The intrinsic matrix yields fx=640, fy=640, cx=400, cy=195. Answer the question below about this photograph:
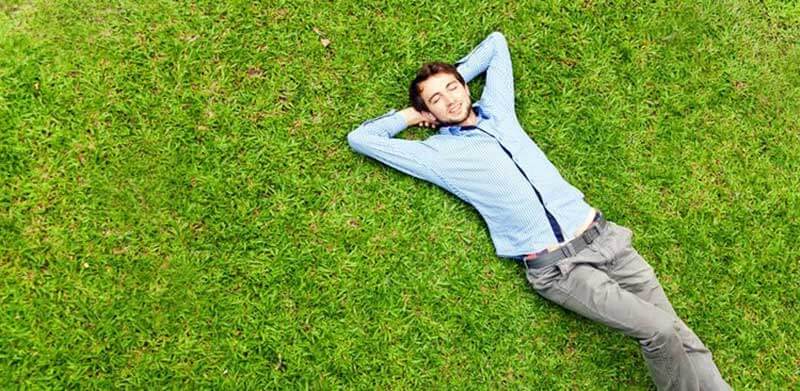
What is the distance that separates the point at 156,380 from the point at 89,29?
215 cm

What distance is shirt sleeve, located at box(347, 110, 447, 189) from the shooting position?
385 cm

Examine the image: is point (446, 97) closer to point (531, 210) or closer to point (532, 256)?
point (531, 210)

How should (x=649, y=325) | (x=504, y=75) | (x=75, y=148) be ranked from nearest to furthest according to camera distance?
1. (x=649, y=325)
2. (x=75, y=148)
3. (x=504, y=75)

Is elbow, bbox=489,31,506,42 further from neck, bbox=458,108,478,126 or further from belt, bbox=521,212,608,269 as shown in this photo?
belt, bbox=521,212,608,269

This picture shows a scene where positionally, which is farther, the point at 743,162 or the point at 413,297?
the point at 743,162

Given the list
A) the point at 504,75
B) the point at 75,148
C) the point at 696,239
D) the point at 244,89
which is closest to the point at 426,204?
the point at 504,75

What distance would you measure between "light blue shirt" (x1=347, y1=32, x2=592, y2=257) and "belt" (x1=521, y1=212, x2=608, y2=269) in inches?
1.8

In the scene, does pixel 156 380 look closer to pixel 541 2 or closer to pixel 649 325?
pixel 649 325

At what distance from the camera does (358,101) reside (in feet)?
13.3

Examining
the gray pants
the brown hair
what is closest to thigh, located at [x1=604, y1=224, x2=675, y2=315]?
the gray pants

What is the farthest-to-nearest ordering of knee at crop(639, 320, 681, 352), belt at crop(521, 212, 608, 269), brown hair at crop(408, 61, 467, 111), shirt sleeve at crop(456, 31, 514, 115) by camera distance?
shirt sleeve at crop(456, 31, 514, 115)
brown hair at crop(408, 61, 467, 111)
belt at crop(521, 212, 608, 269)
knee at crop(639, 320, 681, 352)

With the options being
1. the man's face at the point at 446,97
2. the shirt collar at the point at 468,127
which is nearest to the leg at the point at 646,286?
the shirt collar at the point at 468,127

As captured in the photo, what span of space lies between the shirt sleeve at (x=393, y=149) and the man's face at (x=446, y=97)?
0.23 meters

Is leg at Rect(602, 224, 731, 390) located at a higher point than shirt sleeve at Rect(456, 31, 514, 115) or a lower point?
lower
